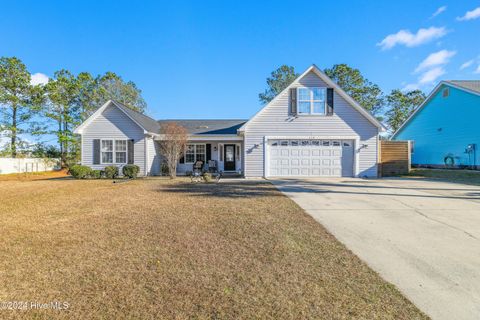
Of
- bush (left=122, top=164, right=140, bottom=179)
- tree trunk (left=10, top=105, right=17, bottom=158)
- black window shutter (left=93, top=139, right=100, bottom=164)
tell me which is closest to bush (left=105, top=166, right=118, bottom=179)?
bush (left=122, top=164, right=140, bottom=179)

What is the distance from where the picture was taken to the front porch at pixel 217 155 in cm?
1744

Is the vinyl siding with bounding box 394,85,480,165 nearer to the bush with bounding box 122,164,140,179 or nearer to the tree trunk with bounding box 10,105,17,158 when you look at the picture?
the bush with bounding box 122,164,140,179

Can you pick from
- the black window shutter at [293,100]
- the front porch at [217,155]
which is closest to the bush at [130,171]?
the front porch at [217,155]

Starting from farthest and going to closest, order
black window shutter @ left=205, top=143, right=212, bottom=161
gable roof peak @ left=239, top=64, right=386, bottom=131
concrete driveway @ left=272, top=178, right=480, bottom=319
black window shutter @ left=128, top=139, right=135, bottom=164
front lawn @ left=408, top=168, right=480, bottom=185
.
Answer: black window shutter @ left=205, top=143, right=212, bottom=161
black window shutter @ left=128, top=139, right=135, bottom=164
gable roof peak @ left=239, top=64, right=386, bottom=131
front lawn @ left=408, top=168, right=480, bottom=185
concrete driveway @ left=272, top=178, right=480, bottom=319

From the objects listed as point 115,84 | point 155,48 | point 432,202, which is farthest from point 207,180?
point 115,84

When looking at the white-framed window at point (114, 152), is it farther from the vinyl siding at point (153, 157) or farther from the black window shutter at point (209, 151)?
the black window shutter at point (209, 151)

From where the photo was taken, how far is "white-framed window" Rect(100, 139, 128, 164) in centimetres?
1565

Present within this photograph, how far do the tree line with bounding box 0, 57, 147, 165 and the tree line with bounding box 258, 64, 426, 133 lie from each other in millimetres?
22541

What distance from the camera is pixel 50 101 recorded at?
25609 mm

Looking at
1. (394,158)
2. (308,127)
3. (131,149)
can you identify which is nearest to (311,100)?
(308,127)

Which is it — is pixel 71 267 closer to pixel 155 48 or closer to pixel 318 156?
pixel 318 156

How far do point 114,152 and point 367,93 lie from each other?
3199 cm

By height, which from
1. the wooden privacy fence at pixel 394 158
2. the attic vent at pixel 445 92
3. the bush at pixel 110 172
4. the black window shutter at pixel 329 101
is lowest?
the bush at pixel 110 172

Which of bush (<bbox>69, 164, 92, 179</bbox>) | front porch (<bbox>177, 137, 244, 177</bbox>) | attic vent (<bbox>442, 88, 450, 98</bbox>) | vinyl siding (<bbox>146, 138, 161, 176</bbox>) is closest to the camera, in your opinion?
bush (<bbox>69, 164, 92, 179</bbox>)
